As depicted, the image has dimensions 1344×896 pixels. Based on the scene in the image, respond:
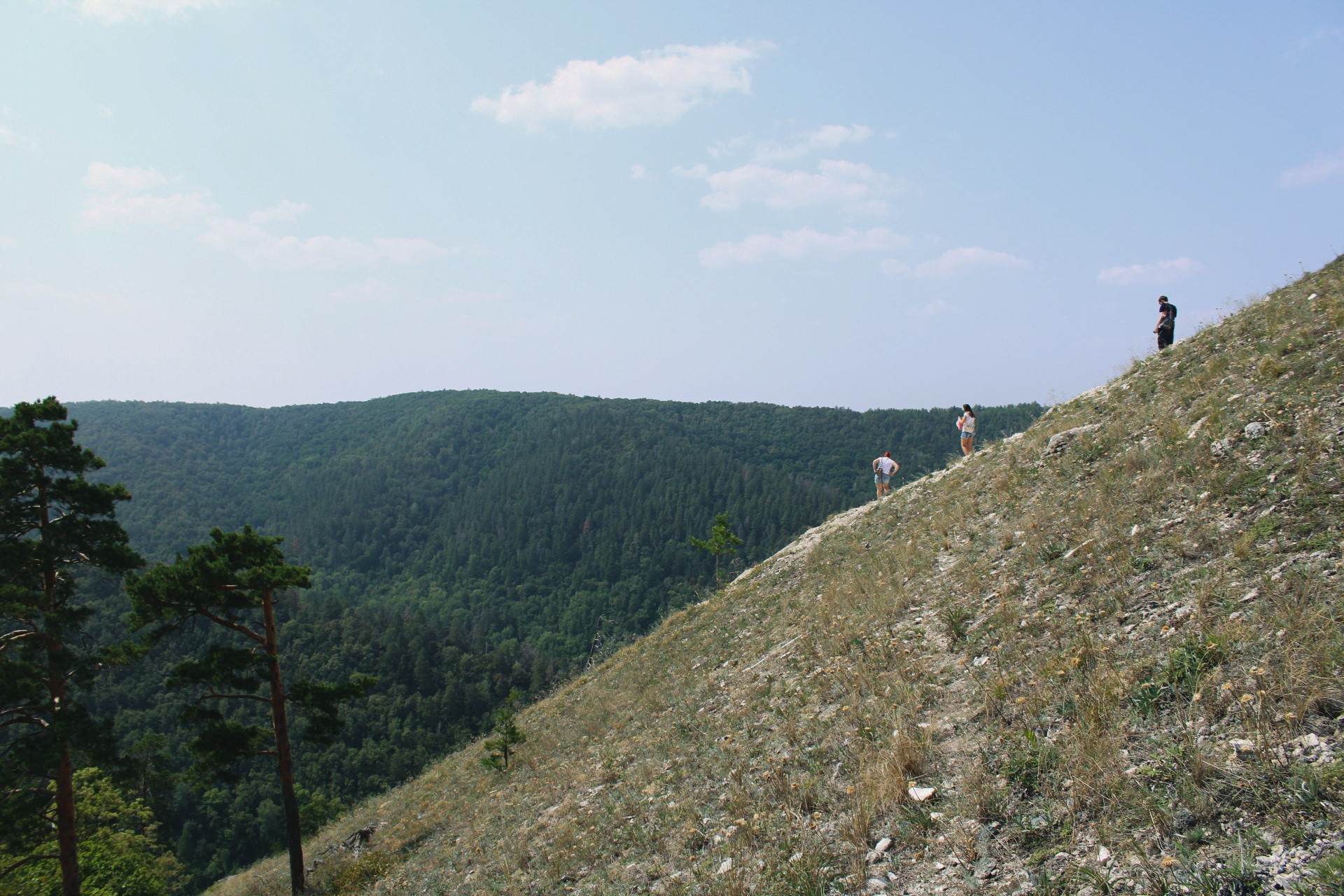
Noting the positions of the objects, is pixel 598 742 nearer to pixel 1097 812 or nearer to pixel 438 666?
pixel 1097 812

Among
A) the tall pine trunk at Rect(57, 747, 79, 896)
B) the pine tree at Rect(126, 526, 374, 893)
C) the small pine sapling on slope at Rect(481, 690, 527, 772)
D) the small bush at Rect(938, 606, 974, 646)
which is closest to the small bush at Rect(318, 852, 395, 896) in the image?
the pine tree at Rect(126, 526, 374, 893)

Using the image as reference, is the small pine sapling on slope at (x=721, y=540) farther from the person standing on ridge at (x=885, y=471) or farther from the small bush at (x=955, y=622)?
the small bush at (x=955, y=622)

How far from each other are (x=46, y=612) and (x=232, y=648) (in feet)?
12.8

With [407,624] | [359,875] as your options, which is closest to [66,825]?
[359,875]

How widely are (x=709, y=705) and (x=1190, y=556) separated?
25.2 feet

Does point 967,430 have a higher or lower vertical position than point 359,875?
higher

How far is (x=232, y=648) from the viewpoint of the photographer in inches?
662

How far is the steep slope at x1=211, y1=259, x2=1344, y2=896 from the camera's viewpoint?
13.3 feet

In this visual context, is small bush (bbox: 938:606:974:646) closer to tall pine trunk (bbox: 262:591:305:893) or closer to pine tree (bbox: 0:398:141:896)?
tall pine trunk (bbox: 262:591:305:893)

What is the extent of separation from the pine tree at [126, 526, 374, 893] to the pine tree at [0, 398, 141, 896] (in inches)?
54.2

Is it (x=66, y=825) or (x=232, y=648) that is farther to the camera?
(x=232, y=648)

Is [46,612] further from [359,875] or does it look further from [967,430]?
[967,430]

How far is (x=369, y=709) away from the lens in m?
→ 97.0

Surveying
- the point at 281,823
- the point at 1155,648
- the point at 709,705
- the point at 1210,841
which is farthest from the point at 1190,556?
the point at 281,823
